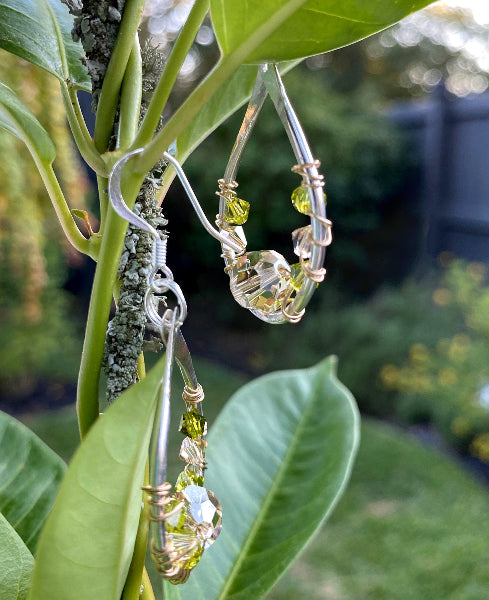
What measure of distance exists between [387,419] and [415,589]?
144cm

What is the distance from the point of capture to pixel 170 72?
0.28m

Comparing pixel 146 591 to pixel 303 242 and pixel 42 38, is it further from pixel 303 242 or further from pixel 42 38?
pixel 42 38

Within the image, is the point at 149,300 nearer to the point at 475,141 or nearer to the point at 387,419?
the point at 387,419


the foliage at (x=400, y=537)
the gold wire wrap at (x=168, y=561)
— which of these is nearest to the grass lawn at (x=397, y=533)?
the foliage at (x=400, y=537)

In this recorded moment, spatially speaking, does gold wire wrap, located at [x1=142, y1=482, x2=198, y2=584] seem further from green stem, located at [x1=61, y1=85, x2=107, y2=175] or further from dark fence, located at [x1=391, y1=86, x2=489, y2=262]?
dark fence, located at [x1=391, y1=86, x2=489, y2=262]

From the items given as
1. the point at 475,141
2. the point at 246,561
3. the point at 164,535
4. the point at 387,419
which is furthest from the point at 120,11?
the point at 475,141

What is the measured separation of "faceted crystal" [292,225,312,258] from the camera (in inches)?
12.6

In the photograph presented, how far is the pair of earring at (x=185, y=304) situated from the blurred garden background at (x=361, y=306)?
1.65 m

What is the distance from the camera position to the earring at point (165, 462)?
0.87 ft

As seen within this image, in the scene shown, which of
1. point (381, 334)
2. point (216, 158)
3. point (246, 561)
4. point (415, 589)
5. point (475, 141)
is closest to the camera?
point (246, 561)

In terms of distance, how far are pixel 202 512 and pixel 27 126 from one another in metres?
0.22

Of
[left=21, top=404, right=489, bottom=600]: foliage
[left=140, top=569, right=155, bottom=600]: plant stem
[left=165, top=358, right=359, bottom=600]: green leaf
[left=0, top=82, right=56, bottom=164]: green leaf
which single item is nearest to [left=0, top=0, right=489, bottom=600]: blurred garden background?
[left=21, top=404, right=489, bottom=600]: foliage

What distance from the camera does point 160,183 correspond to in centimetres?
34

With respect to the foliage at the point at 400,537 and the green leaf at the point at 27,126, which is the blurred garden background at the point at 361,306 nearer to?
the foliage at the point at 400,537
